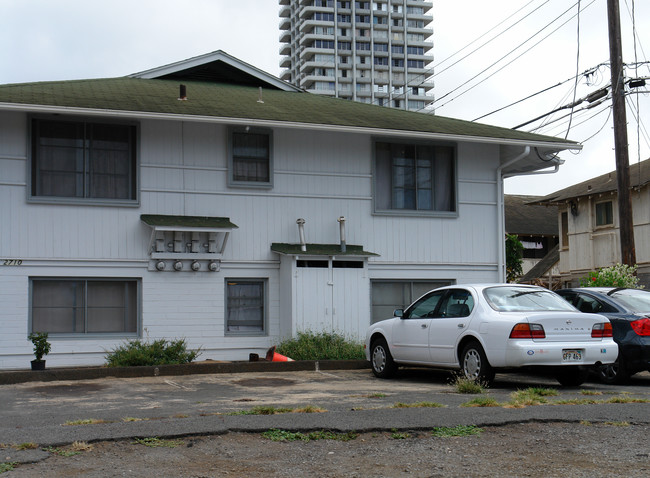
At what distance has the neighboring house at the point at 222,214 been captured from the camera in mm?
16047

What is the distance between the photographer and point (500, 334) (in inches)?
458

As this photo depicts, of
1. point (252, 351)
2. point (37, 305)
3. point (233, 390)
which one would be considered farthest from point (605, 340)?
point (37, 305)

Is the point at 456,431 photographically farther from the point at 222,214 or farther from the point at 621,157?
the point at 621,157

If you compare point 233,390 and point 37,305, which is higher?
point 37,305

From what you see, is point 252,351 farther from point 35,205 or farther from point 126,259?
point 35,205

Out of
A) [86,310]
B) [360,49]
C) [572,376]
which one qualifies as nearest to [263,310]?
[86,310]

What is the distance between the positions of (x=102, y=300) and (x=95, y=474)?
35.0 ft

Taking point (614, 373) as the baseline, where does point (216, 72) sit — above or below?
above

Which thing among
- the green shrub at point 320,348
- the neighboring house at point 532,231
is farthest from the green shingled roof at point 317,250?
the neighboring house at point 532,231

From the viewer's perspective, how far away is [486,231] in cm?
1945

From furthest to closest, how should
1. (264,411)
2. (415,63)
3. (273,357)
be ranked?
(415,63) < (273,357) < (264,411)

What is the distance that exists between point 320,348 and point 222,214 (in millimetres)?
3397

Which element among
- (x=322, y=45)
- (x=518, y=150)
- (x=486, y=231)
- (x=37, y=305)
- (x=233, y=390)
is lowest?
(x=233, y=390)

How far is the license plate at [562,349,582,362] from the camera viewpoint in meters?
11.6
